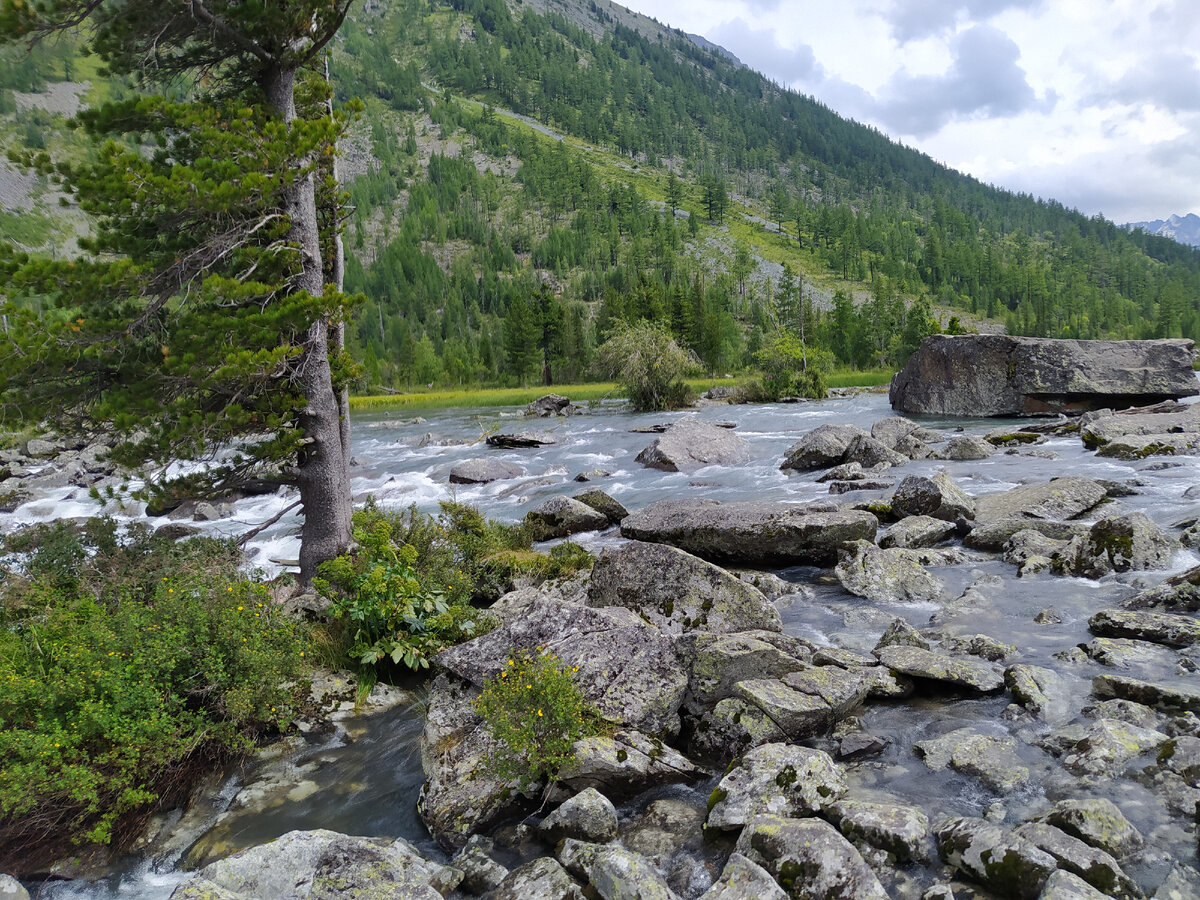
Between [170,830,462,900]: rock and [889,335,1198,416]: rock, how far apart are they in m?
42.8

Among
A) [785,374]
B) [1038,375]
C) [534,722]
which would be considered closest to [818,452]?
[534,722]

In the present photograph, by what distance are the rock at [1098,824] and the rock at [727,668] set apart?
8.91ft

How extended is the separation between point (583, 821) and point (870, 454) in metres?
19.4

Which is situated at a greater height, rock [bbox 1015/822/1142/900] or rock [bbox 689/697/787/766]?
rock [bbox 1015/822/1142/900]

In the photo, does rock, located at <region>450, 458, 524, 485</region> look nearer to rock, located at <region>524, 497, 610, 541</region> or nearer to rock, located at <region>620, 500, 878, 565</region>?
rock, located at <region>524, 497, 610, 541</region>

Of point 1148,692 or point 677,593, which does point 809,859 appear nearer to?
point 1148,692

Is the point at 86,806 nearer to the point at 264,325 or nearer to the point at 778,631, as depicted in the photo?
the point at 264,325

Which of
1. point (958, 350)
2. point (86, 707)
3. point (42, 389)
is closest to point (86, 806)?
point (86, 707)

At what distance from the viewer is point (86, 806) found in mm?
5699

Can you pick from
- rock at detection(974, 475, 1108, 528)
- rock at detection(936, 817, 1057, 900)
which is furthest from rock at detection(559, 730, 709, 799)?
rock at detection(974, 475, 1108, 528)

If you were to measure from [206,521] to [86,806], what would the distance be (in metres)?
16.9

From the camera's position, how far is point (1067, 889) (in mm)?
3963

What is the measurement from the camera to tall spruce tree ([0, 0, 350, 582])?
8648 mm

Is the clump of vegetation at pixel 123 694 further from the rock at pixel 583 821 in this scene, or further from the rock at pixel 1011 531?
the rock at pixel 1011 531
